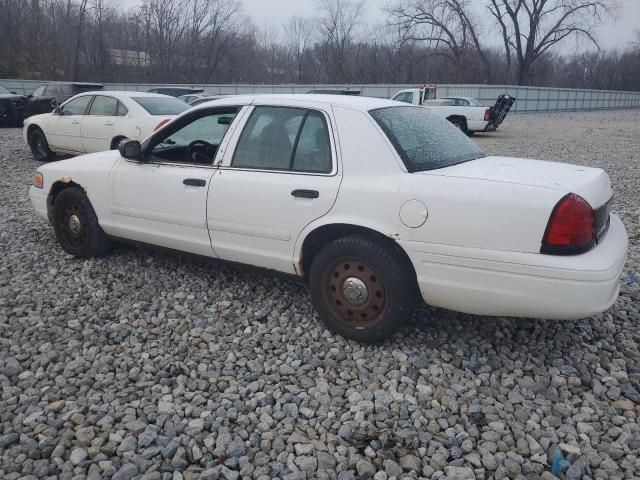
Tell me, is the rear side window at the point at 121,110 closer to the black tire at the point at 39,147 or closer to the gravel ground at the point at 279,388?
the black tire at the point at 39,147

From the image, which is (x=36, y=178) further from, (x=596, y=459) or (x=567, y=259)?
(x=596, y=459)

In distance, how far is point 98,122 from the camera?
30.6 feet

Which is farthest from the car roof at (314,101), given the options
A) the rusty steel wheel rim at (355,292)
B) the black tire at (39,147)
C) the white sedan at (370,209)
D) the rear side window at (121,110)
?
the black tire at (39,147)

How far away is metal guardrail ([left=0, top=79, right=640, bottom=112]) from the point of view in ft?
98.6

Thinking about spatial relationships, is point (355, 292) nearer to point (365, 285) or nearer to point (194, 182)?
point (365, 285)

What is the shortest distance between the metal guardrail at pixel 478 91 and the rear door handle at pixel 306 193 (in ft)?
72.4

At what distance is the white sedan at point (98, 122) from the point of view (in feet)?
29.3

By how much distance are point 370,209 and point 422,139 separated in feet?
2.36

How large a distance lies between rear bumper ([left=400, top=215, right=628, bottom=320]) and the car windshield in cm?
59

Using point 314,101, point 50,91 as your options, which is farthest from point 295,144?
point 50,91

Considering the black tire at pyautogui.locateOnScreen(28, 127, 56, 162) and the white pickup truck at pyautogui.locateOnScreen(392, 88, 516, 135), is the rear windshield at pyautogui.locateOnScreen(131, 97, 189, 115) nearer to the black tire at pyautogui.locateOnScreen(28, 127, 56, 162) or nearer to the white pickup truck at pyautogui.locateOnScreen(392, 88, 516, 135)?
the black tire at pyautogui.locateOnScreen(28, 127, 56, 162)

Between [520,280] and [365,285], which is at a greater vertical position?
[520,280]

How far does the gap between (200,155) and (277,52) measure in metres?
54.1

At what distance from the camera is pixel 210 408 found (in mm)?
2729
